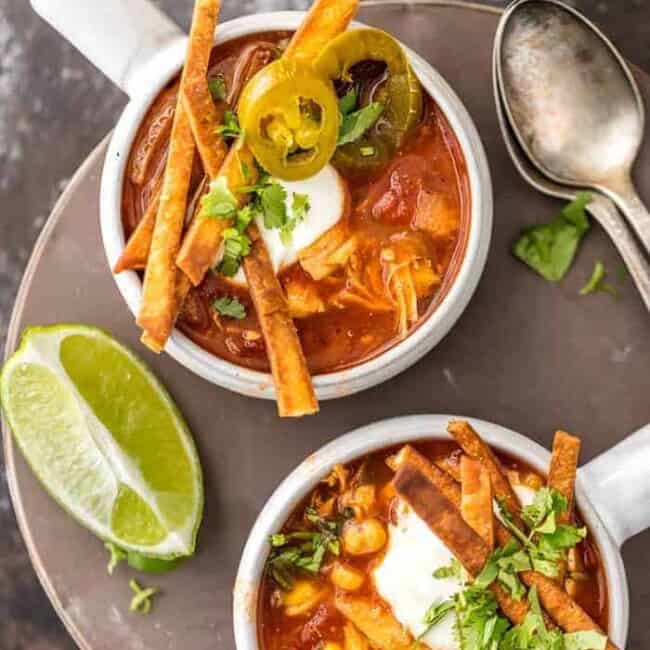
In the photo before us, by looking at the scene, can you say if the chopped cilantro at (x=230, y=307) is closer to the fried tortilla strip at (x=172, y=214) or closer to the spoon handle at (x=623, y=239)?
the fried tortilla strip at (x=172, y=214)

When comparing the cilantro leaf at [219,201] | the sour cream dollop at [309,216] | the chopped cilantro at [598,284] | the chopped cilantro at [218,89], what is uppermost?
the chopped cilantro at [218,89]

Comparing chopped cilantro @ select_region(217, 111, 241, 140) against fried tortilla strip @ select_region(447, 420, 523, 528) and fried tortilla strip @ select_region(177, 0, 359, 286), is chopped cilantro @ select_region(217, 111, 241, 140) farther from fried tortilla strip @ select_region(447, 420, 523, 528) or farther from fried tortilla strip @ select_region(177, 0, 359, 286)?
fried tortilla strip @ select_region(447, 420, 523, 528)

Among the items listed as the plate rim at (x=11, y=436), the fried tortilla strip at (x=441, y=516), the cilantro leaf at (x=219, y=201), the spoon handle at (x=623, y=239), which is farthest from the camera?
the plate rim at (x=11, y=436)

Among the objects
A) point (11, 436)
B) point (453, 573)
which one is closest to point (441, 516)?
point (453, 573)

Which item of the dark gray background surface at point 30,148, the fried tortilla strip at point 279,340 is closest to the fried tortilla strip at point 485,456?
the fried tortilla strip at point 279,340

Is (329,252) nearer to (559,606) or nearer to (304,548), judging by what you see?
(304,548)
